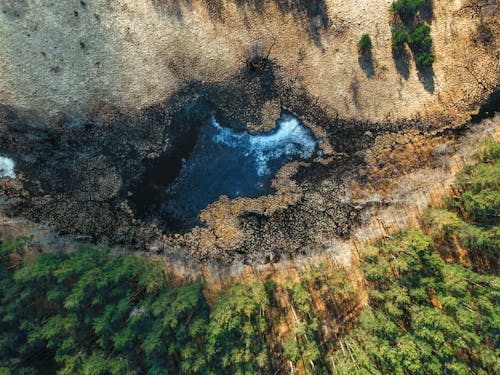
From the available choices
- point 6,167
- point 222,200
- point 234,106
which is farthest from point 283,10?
point 6,167

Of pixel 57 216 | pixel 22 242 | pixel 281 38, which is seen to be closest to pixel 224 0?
pixel 281 38

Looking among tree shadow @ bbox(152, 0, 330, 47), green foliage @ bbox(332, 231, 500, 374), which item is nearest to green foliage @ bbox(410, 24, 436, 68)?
tree shadow @ bbox(152, 0, 330, 47)

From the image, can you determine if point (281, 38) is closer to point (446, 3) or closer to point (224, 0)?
point (224, 0)

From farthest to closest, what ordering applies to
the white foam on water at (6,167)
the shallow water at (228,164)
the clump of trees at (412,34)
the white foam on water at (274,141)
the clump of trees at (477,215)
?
the white foam on water at (274,141) → the shallow water at (228,164) → the white foam on water at (6,167) → the clump of trees at (412,34) → the clump of trees at (477,215)

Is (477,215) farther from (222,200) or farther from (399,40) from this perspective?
(222,200)

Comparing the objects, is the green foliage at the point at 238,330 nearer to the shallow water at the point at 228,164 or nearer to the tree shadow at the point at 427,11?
the shallow water at the point at 228,164

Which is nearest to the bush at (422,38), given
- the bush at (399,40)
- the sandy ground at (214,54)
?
the bush at (399,40)

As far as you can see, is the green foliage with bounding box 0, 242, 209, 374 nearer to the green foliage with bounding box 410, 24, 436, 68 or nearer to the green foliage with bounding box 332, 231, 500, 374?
the green foliage with bounding box 332, 231, 500, 374
